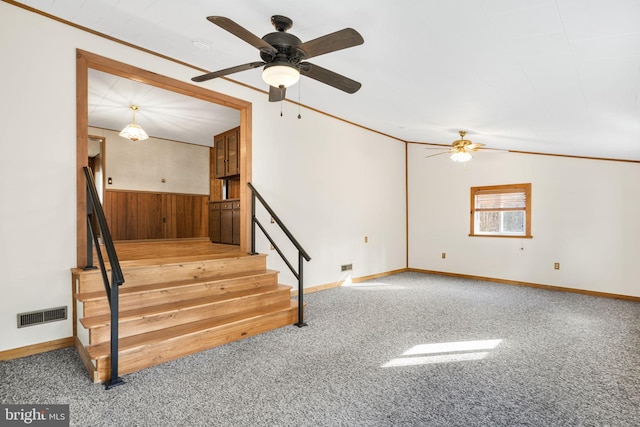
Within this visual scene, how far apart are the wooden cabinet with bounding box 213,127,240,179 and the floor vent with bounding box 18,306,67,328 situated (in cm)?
340

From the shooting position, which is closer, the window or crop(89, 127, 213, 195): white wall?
the window

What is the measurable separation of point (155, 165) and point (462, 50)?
7014 mm

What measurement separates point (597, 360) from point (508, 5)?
2.99m

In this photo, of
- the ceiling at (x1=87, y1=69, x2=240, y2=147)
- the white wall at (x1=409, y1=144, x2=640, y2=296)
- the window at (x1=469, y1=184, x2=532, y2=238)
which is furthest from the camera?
the window at (x1=469, y1=184, x2=532, y2=238)

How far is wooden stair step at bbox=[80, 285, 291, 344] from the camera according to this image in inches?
104

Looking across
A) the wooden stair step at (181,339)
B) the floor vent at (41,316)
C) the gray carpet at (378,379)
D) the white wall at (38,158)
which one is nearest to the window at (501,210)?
the gray carpet at (378,379)

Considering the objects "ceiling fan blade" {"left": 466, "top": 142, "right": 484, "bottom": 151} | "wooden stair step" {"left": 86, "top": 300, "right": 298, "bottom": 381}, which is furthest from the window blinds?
"wooden stair step" {"left": 86, "top": 300, "right": 298, "bottom": 381}

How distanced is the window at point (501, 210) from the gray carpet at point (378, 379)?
99.4 inches

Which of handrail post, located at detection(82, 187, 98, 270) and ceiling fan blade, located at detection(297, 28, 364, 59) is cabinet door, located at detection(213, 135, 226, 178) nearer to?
handrail post, located at detection(82, 187, 98, 270)

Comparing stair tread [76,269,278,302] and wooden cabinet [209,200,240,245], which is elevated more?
wooden cabinet [209,200,240,245]

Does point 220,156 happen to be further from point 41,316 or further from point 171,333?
point 171,333

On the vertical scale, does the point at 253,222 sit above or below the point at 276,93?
below

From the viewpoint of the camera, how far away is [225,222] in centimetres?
595

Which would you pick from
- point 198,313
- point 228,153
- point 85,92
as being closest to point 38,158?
point 85,92
